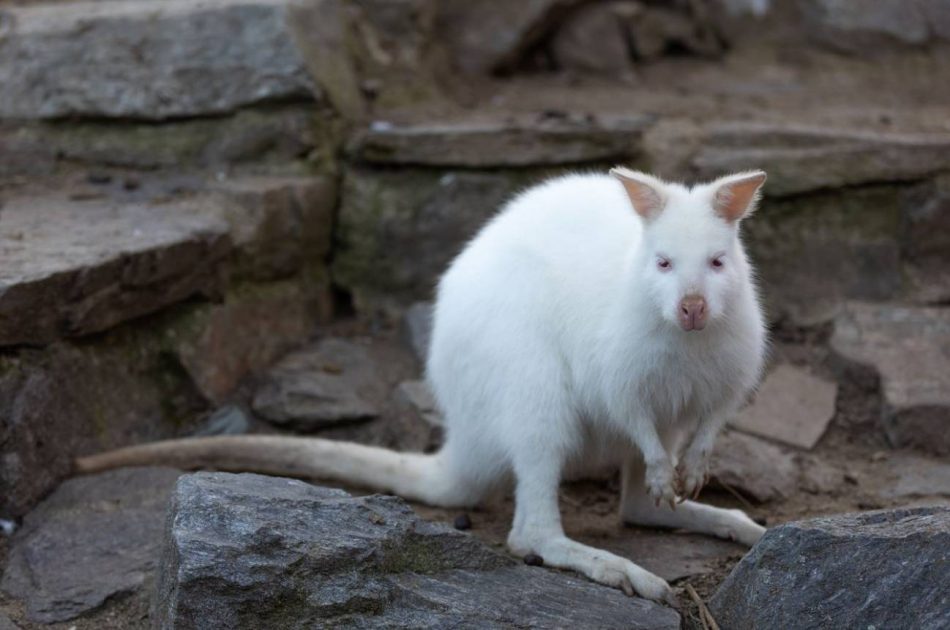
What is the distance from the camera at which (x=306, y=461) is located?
147 inches

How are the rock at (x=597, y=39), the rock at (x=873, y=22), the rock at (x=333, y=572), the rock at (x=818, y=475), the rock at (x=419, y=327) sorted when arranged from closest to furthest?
the rock at (x=333, y=572) < the rock at (x=818, y=475) < the rock at (x=419, y=327) < the rock at (x=873, y=22) < the rock at (x=597, y=39)

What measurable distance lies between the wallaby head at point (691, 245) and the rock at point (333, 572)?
732mm

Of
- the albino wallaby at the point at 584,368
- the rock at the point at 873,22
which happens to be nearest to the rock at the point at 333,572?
the albino wallaby at the point at 584,368

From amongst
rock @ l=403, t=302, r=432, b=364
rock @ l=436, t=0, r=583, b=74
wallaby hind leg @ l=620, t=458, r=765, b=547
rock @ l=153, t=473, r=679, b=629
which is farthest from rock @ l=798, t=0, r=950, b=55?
rock @ l=153, t=473, r=679, b=629

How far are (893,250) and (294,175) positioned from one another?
2.45 m

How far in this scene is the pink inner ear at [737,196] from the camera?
9.50ft

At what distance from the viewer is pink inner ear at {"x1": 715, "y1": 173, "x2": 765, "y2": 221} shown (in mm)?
2895

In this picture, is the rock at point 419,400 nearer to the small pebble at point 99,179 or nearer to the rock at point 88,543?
the rock at point 88,543

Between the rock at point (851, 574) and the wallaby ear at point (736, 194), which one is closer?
the rock at point (851, 574)

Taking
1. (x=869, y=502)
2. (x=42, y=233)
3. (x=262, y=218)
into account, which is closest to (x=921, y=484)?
(x=869, y=502)

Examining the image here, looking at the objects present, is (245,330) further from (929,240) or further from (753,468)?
(929,240)

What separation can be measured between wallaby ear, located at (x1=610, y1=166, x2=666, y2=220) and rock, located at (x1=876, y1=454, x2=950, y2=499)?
1.43 m

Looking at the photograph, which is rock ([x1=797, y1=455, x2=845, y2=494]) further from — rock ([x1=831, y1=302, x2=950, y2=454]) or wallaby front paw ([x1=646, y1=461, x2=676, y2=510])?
wallaby front paw ([x1=646, y1=461, x2=676, y2=510])

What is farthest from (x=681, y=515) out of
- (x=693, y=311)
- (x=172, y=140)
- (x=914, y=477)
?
(x=172, y=140)
